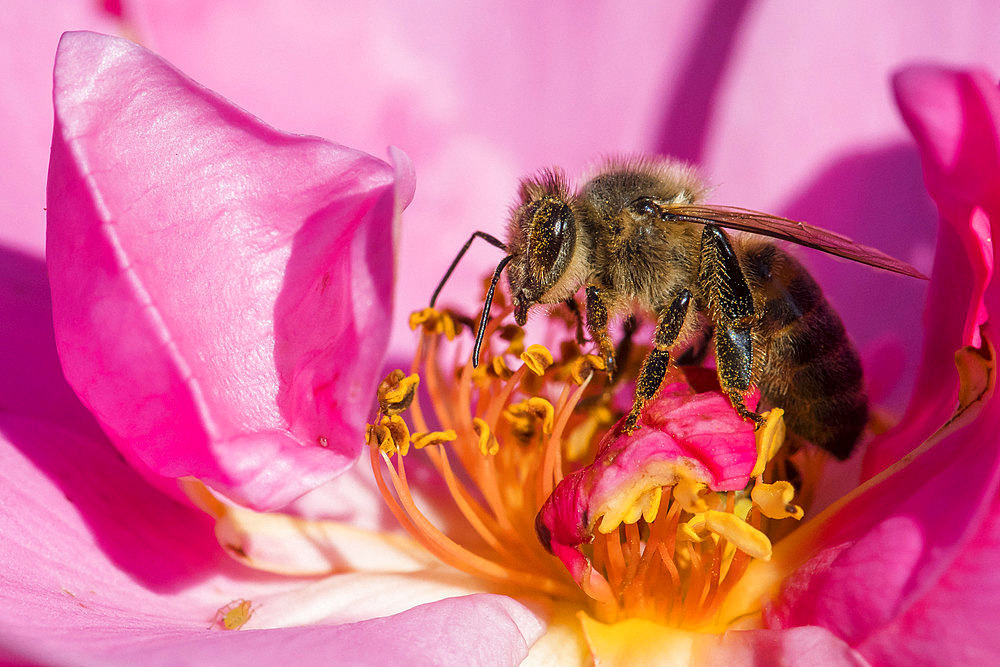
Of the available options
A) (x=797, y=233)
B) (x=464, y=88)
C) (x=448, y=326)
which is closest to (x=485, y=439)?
(x=448, y=326)

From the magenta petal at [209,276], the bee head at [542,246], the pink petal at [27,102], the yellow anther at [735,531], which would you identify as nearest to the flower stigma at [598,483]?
the yellow anther at [735,531]

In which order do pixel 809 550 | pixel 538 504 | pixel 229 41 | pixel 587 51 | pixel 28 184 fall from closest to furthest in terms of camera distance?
pixel 809 550 < pixel 538 504 < pixel 28 184 < pixel 229 41 < pixel 587 51

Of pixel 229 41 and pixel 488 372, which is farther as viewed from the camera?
pixel 229 41

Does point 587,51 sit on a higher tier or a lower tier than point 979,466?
higher

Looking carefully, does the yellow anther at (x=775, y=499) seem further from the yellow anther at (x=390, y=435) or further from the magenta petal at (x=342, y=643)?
the yellow anther at (x=390, y=435)

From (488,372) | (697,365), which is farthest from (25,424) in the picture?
(697,365)

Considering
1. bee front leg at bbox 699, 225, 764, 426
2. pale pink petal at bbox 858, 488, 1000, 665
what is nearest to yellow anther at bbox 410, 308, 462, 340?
bee front leg at bbox 699, 225, 764, 426

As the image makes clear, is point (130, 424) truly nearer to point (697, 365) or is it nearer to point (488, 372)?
point (488, 372)
